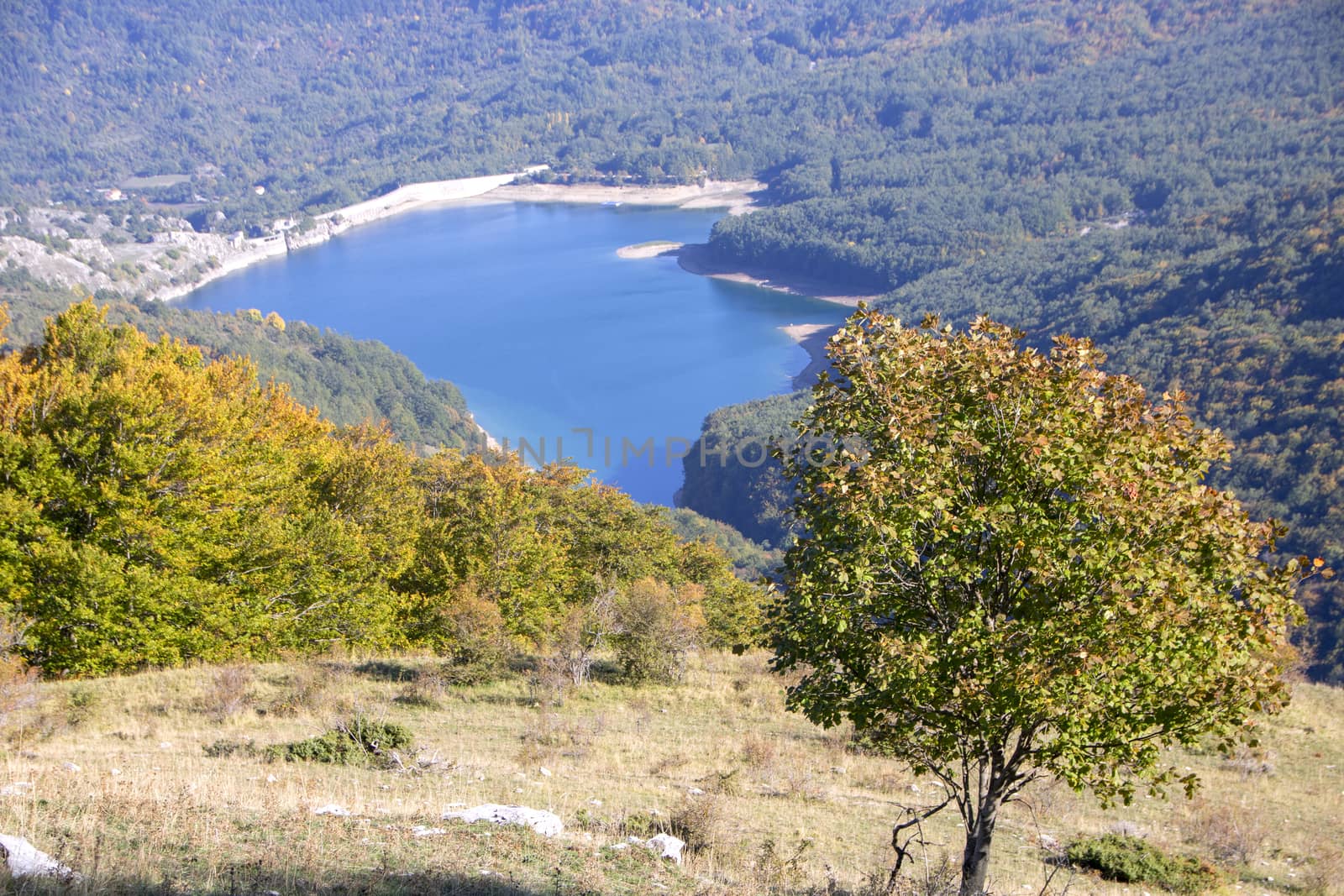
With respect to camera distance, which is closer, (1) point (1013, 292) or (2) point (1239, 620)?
(2) point (1239, 620)

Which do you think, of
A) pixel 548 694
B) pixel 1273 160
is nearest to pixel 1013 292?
pixel 1273 160

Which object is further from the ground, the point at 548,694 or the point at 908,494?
the point at 908,494

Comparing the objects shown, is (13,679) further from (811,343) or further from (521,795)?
(811,343)

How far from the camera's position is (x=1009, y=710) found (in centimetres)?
609

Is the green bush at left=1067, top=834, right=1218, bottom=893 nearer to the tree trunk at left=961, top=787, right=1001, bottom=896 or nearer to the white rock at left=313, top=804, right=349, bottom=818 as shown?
the tree trunk at left=961, top=787, right=1001, bottom=896

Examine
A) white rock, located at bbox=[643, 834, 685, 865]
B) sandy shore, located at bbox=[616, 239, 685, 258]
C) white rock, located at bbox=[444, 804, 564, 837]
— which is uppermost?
sandy shore, located at bbox=[616, 239, 685, 258]

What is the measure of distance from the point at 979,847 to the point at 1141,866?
3.26 meters

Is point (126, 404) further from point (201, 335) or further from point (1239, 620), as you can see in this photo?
point (201, 335)

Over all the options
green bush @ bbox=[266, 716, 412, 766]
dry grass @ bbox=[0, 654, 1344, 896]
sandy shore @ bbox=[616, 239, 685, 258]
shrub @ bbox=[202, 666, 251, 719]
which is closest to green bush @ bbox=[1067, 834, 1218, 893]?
dry grass @ bbox=[0, 654, 1344, 896]

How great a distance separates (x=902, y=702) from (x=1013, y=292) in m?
145

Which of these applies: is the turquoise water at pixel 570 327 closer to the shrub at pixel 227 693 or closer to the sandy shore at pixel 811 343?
the sandy shore at pixel 811 343

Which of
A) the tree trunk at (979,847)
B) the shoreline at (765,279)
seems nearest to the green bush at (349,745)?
the tree trunk at (979,847)

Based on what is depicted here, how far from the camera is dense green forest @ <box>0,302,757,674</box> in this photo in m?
16.1

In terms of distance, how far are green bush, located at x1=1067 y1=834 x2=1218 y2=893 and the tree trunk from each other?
288 cm
